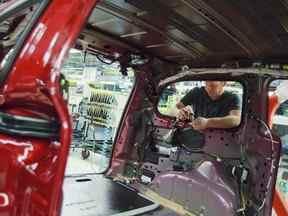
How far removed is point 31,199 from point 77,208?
164 cm

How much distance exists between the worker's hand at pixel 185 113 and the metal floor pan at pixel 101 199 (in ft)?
2.88

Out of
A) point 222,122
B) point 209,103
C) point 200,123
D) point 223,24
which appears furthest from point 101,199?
point 223,24

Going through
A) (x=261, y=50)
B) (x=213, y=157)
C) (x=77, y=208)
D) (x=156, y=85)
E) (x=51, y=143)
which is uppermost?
(x=261, y=50)

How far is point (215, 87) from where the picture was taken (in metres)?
3.44

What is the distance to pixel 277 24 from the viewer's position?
7.55 ft

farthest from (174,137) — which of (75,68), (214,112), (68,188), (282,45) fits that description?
(75,68)

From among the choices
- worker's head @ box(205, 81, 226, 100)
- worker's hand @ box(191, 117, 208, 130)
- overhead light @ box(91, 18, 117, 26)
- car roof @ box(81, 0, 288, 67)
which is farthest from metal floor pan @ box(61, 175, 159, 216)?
overhead light @ box(91, 18, 117, 26)

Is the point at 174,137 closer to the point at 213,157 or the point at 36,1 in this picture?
the point at 213,157

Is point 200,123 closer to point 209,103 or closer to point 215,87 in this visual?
point 209,103

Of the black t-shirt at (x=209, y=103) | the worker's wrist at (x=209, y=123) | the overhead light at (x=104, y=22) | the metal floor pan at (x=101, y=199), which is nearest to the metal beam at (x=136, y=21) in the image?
the overhead light at (x=104, y=22)

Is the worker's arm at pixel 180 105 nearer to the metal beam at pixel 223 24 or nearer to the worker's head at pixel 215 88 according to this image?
the worker's head at pixel 215 88

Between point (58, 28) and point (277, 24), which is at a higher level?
point (277, 24)

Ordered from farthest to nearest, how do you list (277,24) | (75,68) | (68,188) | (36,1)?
(75,68) < (68,188) < (277,24) < (36,1)

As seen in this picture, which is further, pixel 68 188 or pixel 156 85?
pixel 156 85
